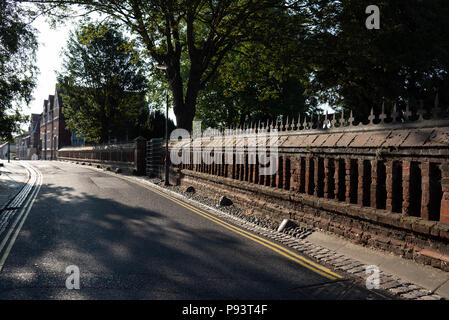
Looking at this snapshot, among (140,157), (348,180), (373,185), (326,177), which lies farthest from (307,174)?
(140,157)

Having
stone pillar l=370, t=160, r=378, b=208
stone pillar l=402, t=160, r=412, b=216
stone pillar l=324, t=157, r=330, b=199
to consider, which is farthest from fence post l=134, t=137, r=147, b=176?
stone pillar l=402, t=160, r=412, b=216

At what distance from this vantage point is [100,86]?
37.2 metres

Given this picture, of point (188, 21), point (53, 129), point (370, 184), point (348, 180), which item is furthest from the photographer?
point (53, 129)

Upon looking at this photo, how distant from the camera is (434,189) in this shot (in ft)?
16.3

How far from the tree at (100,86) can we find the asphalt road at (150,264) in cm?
3008

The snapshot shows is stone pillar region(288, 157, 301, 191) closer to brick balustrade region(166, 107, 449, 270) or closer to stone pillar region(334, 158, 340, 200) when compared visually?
brick balustrade region(166, 107, 449, 270)

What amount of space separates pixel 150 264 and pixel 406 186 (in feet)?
14.1

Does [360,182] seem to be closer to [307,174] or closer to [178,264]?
[307,174]

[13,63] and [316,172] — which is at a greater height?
[13,63]

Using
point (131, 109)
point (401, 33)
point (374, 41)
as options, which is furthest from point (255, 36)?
point (131, 109)

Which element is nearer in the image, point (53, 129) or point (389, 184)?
point (389, 184)

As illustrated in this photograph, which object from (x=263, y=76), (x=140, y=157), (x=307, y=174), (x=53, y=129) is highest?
(x=263, y=76)

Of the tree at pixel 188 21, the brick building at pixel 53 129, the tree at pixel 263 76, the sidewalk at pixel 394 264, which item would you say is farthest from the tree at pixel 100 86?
the sidewalk at pixel 394 264
